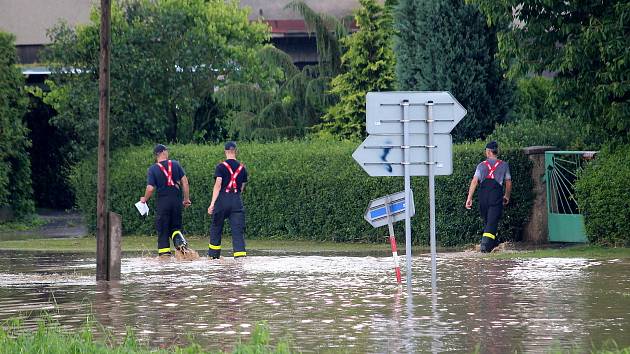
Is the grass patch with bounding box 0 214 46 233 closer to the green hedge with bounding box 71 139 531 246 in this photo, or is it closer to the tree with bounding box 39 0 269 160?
the tree with bounding box 39 0 269 160

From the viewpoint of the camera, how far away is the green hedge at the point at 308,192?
86.6 ft

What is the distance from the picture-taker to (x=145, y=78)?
111ft

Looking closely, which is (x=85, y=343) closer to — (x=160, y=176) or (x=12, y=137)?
(x=160, y=176)

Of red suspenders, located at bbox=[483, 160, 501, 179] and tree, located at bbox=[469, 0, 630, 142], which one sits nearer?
tree, located at bbox=[469, 0, 630, 142]

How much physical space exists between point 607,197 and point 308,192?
22.6ft

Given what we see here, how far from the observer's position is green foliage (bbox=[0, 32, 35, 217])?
1442 inches

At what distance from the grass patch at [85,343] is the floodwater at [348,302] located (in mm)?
303

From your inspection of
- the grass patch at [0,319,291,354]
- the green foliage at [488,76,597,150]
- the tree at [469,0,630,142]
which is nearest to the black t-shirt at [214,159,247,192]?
the tree at [469,0,630,142]

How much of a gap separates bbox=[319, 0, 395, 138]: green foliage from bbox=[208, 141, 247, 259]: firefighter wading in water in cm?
1093

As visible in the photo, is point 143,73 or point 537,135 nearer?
point 537,135

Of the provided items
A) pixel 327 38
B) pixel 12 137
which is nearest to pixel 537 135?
pixel 327 38

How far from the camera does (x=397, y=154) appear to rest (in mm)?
16797

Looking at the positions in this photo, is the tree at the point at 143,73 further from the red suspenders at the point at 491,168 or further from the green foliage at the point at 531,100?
the red suspenders at the point at 491,168

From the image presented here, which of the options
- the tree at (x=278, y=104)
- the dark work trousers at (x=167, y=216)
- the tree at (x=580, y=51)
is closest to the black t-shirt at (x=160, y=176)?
the dark work trousers at (x=167, y=216)
